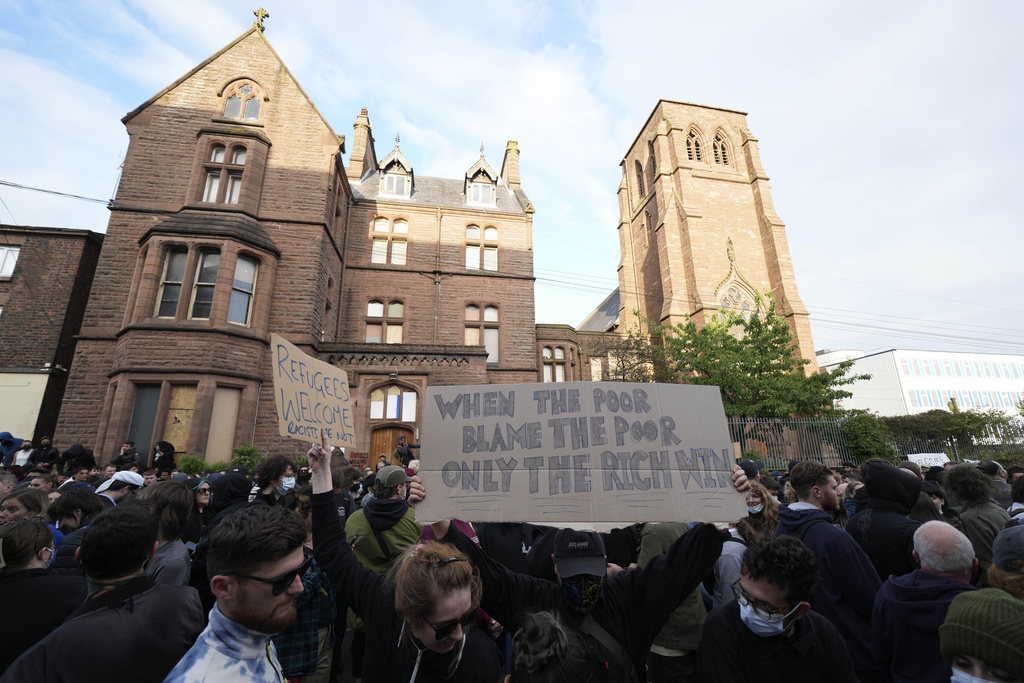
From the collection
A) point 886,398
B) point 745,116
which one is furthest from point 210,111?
point 886,398

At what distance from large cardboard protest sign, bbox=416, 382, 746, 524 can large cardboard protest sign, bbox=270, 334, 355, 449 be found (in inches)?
41.4

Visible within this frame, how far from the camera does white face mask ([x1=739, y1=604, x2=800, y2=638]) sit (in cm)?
211

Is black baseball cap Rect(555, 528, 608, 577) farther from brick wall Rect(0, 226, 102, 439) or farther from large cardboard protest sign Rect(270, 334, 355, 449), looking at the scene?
brick wall Rect(0, 226, 102, 439)

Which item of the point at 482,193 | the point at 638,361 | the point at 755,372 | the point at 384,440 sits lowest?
the point at 384,440

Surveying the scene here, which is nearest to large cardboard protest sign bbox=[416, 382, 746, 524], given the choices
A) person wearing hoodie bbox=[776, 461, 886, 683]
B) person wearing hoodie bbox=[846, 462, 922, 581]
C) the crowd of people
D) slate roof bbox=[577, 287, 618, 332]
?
the crowd of people

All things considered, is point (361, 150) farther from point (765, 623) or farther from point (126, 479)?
point (765, 623)

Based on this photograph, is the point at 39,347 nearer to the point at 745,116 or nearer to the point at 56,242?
the point at 56,242

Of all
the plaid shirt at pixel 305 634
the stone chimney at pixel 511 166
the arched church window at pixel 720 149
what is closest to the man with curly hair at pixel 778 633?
the plaid shirt at pixel 305 634

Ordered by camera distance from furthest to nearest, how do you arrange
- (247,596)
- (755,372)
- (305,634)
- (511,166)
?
(511,166)
(755,372)
(305,634)
(247,596)

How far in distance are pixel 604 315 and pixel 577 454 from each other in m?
42.1

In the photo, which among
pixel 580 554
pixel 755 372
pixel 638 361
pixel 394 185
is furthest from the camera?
pixel 638 361

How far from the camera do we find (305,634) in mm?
2730

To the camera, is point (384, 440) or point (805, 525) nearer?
point (805, 525)

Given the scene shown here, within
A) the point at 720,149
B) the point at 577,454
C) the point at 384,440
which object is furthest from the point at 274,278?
the point at 720,149
